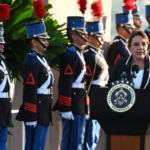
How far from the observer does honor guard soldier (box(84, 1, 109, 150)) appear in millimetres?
6070

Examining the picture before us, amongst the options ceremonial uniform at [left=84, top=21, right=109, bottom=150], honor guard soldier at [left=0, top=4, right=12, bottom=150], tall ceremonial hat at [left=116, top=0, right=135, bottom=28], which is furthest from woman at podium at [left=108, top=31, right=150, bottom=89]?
tall ceremonial hat at [left=116, top=0, right=135, bottom=28]

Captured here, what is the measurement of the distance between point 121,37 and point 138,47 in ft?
10.4

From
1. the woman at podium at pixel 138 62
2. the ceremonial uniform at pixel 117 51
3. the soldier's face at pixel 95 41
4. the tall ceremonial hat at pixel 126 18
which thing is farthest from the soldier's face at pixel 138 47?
the tall ceremonial hat at pixel 126 18

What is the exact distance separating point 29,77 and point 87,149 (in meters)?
1.66

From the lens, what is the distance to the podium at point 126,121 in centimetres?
310

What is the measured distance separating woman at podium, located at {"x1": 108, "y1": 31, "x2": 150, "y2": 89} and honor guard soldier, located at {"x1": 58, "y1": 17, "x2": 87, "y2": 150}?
1.66 m

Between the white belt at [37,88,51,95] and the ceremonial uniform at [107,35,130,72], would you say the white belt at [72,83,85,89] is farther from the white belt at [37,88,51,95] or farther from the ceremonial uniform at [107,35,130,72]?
the ceremonial uniform at [107,35,130,72]

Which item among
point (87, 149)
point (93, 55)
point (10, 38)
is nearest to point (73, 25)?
point (93, 55)

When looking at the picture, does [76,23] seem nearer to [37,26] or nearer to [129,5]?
[37,26]

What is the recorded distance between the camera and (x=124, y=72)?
3.25m

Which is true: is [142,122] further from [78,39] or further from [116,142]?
[78,39]

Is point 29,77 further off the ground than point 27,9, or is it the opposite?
point 27,9

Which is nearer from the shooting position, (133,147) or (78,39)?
(133,147)

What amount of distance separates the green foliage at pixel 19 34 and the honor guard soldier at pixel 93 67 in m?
0.84
